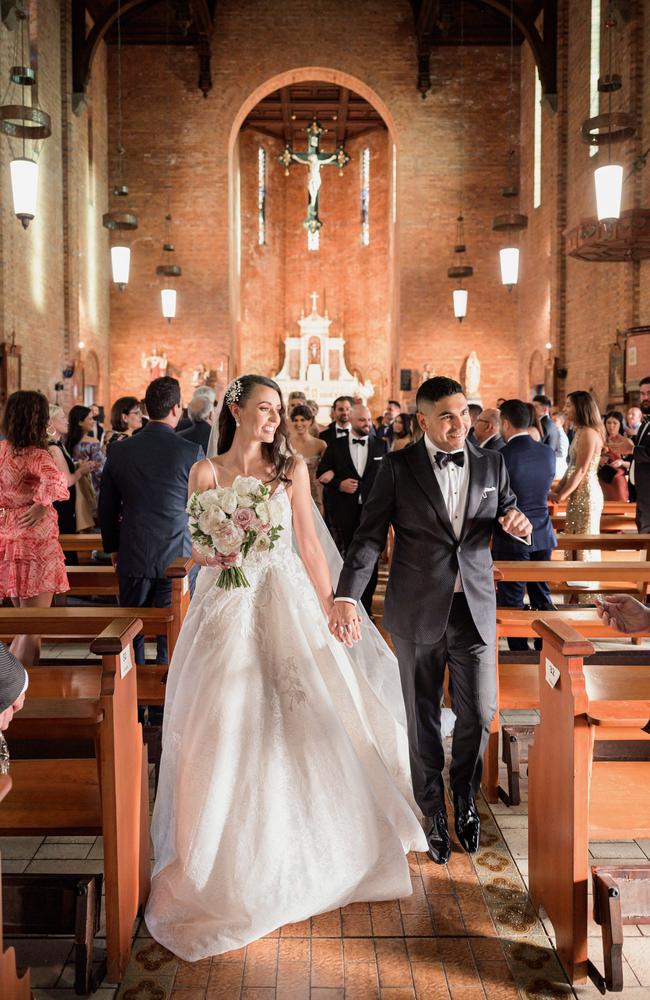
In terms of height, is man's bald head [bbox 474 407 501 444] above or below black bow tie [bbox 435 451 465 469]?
above

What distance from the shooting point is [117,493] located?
4.98 metres

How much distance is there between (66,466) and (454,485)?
369cm

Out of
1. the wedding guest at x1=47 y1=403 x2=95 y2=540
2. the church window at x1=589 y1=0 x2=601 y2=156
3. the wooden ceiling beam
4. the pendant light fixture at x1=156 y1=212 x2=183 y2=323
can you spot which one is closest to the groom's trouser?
the wedding guest at x1=47 y1=403 x2=95 y2=540

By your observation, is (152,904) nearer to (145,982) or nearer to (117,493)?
(145,982)

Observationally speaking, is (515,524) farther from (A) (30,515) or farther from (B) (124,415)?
(B) (124,415)

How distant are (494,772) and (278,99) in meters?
21.4

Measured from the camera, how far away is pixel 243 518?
3.22m

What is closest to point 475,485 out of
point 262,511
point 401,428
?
point 262,511

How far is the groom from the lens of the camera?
3490 mm

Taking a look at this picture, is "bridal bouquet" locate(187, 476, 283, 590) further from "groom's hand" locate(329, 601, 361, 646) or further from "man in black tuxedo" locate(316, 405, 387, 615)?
"man in black tuxedo" locate(316, 405, 387, 615)

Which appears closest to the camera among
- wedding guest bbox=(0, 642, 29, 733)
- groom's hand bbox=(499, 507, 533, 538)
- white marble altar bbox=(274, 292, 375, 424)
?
wedding guest bbox=(0, 642, 29, 733)

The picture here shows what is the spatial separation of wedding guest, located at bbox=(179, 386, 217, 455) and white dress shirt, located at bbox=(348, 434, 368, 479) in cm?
117

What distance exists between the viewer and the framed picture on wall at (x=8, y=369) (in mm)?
11438

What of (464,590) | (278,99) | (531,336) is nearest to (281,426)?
(464,590)
